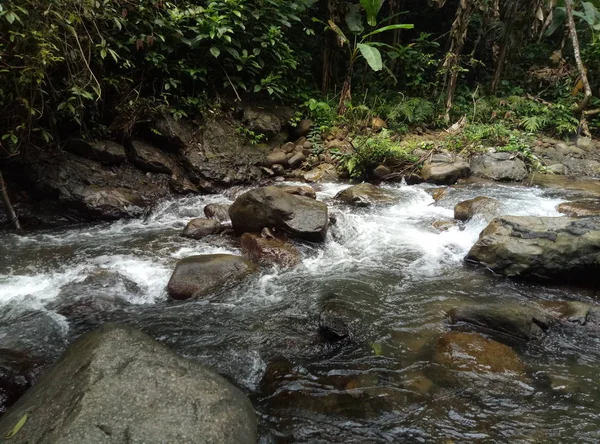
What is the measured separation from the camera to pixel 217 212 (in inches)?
275

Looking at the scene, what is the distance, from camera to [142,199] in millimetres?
7367

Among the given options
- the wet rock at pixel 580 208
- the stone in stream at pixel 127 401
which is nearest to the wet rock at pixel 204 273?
the stone in stream at pixel 127 401

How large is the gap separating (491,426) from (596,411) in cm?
86

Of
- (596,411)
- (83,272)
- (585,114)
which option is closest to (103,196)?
(83,272)

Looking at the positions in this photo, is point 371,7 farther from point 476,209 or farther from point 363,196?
point 476,209

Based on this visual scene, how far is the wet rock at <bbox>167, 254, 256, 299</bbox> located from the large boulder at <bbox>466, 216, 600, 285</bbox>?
10.1ft

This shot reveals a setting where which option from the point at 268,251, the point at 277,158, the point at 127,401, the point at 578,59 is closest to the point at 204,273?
the point at 268,251

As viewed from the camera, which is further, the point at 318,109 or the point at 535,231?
the point at 318,109

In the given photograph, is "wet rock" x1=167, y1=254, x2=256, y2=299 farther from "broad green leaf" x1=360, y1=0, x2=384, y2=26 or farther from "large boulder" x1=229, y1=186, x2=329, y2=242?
"broad green leaf" x1=360, y1=0, x2=384, y2=26

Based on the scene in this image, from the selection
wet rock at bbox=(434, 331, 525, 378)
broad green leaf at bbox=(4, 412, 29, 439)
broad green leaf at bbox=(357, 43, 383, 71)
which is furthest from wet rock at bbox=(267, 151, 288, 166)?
broad green leaf at bbox=(4, 412, 29, 439)

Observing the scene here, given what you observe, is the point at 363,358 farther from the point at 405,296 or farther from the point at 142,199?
the point at 142,199

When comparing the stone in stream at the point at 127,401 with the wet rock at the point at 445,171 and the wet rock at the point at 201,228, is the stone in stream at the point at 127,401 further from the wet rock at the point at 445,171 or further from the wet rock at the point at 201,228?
the wet rock at the point at 445,171

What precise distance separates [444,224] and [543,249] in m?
1.77

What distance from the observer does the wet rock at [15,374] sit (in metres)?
2.83
